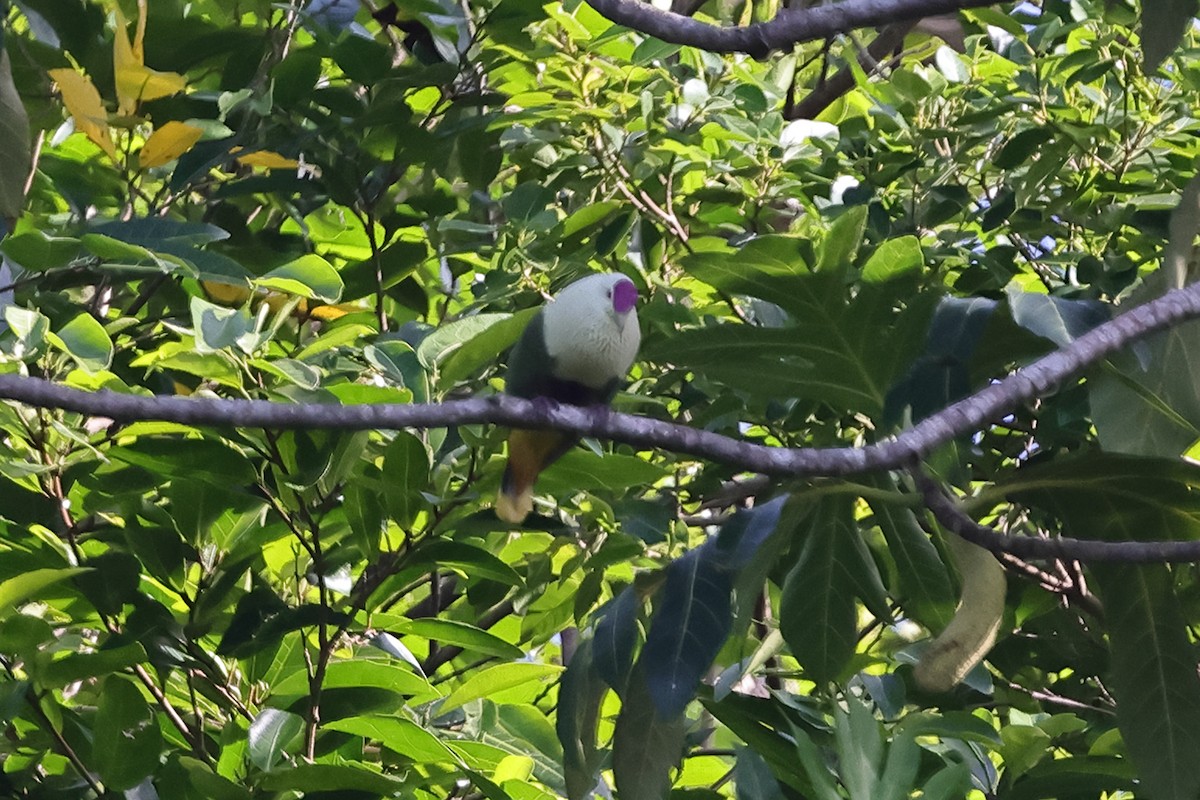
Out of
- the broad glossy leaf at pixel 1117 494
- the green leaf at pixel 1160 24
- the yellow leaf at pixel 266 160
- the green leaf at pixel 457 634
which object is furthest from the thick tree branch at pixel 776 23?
the green leaf at pixel 457 634

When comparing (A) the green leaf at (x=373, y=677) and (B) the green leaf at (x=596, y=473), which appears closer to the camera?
(B) the green leaf at (x=596, y=473)

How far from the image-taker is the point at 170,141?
1.82 metres

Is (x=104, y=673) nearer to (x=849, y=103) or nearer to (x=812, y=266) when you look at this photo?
(x=812, y=266)

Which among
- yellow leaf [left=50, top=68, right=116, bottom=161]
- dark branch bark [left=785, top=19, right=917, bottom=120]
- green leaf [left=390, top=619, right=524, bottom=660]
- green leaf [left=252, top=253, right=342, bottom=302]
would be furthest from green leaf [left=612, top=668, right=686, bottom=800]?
dark branch bark [left=785, top=19, right=917, bottom=120]

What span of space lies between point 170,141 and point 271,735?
2.74 feet

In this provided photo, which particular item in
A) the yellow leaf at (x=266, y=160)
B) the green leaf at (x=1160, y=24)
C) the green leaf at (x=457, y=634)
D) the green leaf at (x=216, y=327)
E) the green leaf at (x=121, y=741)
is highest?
the green leaf at (x=1160, y=24)

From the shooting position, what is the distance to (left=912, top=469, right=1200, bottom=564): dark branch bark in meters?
1.35

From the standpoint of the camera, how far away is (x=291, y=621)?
1.63m

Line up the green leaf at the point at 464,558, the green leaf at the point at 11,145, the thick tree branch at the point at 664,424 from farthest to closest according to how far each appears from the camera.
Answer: the green leaf at the point at 464,558 < the green leaf at the point at 11,145 < the thick tree branch at the point at 664,424

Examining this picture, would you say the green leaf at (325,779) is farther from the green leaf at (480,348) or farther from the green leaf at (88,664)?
the green leaf at (480,348)

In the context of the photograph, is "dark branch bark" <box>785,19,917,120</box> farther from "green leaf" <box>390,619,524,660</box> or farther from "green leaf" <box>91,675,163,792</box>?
"green leaf" <box>91,675,163,792</box>

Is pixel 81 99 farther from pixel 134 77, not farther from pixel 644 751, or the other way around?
pixel 644 751

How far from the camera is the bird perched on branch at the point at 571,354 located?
161 cm

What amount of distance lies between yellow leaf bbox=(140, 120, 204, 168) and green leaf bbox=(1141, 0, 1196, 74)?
1232 mm
